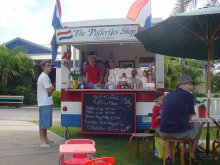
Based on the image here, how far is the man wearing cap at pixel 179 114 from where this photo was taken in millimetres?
5832

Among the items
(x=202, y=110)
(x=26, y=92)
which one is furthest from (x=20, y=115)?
(x=202, y=110)

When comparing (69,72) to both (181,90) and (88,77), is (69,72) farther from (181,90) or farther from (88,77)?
(181,90)

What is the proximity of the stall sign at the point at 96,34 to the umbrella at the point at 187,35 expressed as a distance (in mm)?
703

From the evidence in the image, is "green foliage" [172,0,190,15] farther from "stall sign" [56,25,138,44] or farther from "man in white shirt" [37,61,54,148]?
"man in white shirt" [37,61,54,148]

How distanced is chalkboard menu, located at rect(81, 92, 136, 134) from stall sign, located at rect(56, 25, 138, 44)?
128 cm

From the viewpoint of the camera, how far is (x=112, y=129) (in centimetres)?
897

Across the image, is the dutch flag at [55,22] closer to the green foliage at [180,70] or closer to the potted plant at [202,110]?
the potted plant at [202,110]

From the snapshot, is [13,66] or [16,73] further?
[13,66]

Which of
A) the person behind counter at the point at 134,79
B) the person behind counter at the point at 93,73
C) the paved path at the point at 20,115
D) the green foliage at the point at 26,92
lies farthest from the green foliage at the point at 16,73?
the person behind counter at the point at 134,79

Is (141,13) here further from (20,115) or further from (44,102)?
(20,115)

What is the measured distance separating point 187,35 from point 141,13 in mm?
1354

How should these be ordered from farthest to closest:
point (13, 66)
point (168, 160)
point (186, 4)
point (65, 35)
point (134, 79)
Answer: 1. point (13, 66)
2. point (186, 4)
3. point (134, 79)
4. point (65, 35)
5. point (168, 160)

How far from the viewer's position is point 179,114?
584cm

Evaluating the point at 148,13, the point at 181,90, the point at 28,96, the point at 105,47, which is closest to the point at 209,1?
the point at 105,47
